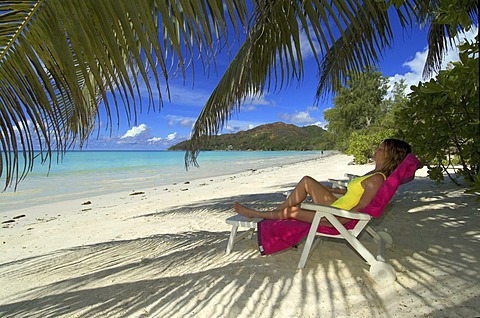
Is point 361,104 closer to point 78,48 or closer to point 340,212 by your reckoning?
point 340,212

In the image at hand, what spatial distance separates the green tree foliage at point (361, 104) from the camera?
2530cm

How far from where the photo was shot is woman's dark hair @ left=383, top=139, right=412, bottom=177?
2.83 metres

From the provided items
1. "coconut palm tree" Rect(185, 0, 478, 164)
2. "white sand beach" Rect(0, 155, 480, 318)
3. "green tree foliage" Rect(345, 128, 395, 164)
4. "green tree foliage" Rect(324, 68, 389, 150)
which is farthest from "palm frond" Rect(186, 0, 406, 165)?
"green tree foliage" Rect(324, 68, 389, 150)

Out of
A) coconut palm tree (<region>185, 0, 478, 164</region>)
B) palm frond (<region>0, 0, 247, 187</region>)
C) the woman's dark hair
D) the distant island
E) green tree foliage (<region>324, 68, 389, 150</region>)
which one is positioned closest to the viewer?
palm frond (<region>0, 0, 247, 187</region>)

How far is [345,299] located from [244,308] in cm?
65

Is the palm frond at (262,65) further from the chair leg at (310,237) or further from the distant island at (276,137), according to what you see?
the distant island at (276,137)

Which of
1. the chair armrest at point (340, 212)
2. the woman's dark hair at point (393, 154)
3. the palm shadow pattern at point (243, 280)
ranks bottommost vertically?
the palm shadow pattern at point (243, 280)

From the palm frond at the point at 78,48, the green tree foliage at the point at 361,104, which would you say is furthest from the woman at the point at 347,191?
the green tree foliage at the point at 361,104

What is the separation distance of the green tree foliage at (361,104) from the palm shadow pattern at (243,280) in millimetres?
23474

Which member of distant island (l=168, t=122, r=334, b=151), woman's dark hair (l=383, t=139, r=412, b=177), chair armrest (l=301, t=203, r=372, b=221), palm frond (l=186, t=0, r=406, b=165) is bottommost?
chair armrest (l=301, t=203, r=372, b=221)

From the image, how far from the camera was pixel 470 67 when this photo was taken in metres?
1.81

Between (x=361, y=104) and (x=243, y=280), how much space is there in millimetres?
25560

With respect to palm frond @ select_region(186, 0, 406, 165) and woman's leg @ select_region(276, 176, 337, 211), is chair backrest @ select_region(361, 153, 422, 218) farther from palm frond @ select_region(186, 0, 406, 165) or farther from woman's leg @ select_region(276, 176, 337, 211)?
palm frond @ select_region(186, 0, 406, 165)

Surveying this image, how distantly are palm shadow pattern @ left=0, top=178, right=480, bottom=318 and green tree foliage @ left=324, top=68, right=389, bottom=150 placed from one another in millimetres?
23474
